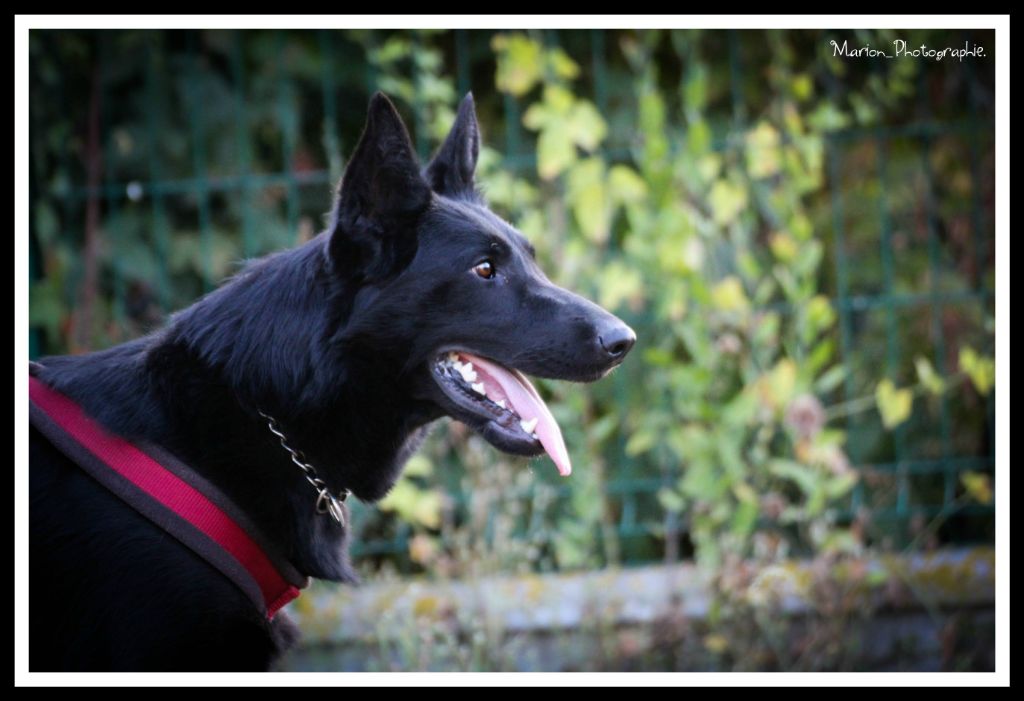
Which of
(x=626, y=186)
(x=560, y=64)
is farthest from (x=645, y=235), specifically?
(x=560, y=64)

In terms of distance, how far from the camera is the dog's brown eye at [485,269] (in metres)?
2.29

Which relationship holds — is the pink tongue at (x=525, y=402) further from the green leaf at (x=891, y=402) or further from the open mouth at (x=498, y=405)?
the green leaf at (x=891, y=402)

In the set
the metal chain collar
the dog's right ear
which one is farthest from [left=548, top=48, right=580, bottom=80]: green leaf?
the metal chain collar

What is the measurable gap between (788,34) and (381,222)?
90.1 inches

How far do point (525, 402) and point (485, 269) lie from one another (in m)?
0.30

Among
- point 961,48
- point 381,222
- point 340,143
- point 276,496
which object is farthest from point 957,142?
point 276,496

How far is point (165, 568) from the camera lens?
80.2 inches

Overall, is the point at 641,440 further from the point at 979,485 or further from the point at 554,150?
the point at 979,485

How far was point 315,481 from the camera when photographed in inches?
88.3

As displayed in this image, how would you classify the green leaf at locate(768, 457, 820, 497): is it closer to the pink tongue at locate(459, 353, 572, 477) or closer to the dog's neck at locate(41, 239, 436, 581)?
the pink tongue at locate(459, 353, 572, 477)

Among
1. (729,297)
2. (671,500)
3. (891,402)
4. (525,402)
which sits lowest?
(671,500)

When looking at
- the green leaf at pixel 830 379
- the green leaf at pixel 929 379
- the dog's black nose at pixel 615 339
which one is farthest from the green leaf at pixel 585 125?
the dog's black nose at pixel 615 339

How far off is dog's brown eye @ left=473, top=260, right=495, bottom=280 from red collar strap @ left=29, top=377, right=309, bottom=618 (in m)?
0.70
